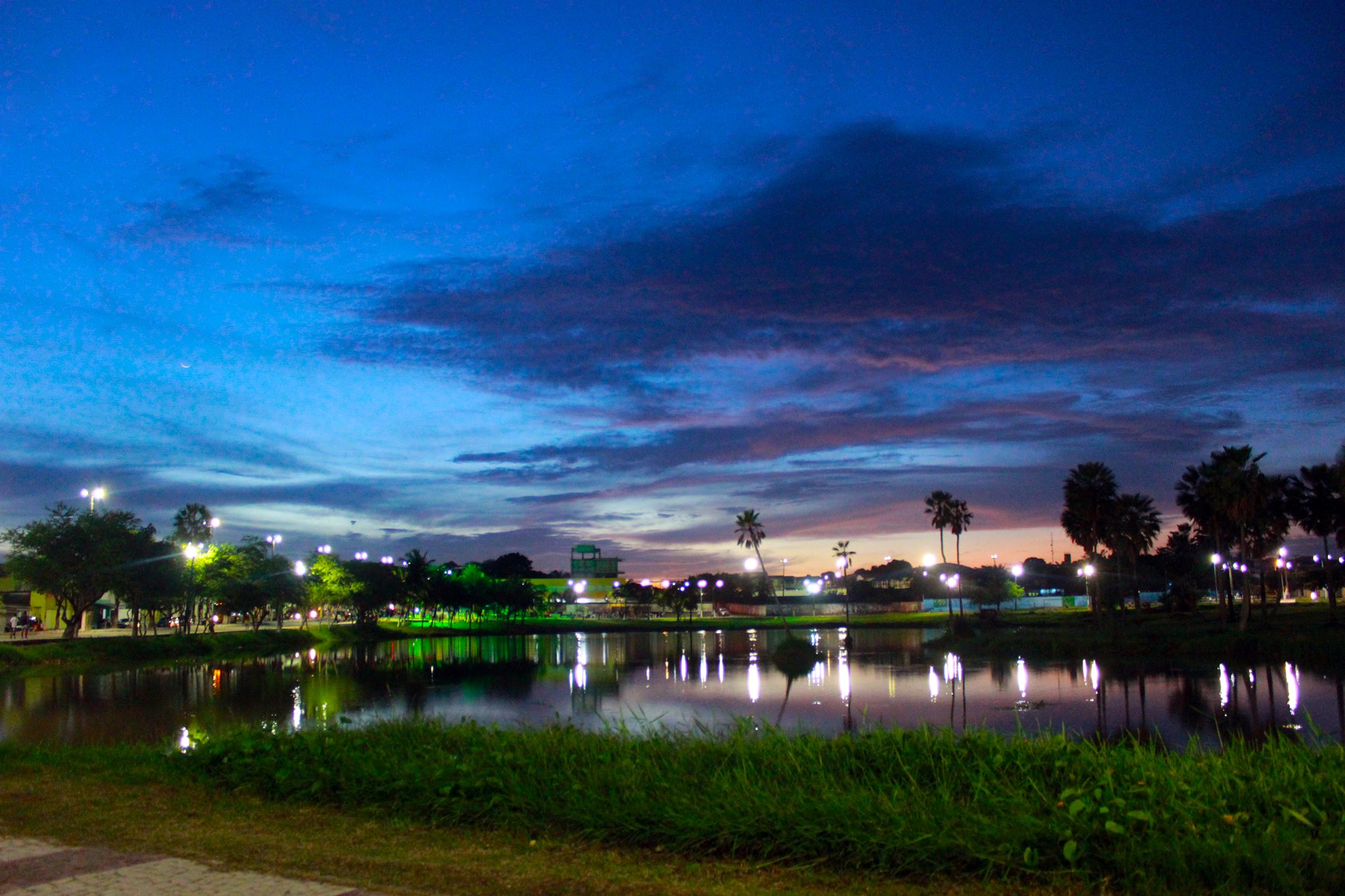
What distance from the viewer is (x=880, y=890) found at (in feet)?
22.8

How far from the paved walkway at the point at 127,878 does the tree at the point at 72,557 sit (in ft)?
204

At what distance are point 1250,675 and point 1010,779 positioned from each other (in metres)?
39.0

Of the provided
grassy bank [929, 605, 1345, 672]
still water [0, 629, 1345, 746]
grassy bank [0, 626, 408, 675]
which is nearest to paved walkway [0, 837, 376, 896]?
still water [0, 629, 1345, 746]

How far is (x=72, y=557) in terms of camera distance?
2429 inches

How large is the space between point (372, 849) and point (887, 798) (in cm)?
460

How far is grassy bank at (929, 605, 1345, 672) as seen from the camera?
159 feet

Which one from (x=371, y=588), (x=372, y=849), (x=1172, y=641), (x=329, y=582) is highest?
(x=372, y=849)

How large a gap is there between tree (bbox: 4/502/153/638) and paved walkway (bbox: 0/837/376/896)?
62.1 m

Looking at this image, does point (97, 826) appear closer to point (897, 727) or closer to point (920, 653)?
point (897, 727)

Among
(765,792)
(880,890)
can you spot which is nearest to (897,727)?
(765,792)

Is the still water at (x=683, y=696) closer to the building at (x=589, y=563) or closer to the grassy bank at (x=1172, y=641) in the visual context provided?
the grassy bank at (x=1172, y=641)

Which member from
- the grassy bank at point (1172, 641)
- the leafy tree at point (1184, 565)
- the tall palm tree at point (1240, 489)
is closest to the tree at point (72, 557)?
the grassy bank at point (1172, 641)

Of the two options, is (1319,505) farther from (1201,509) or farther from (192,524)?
(192,524)

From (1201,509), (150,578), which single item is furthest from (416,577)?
(1201,509)
